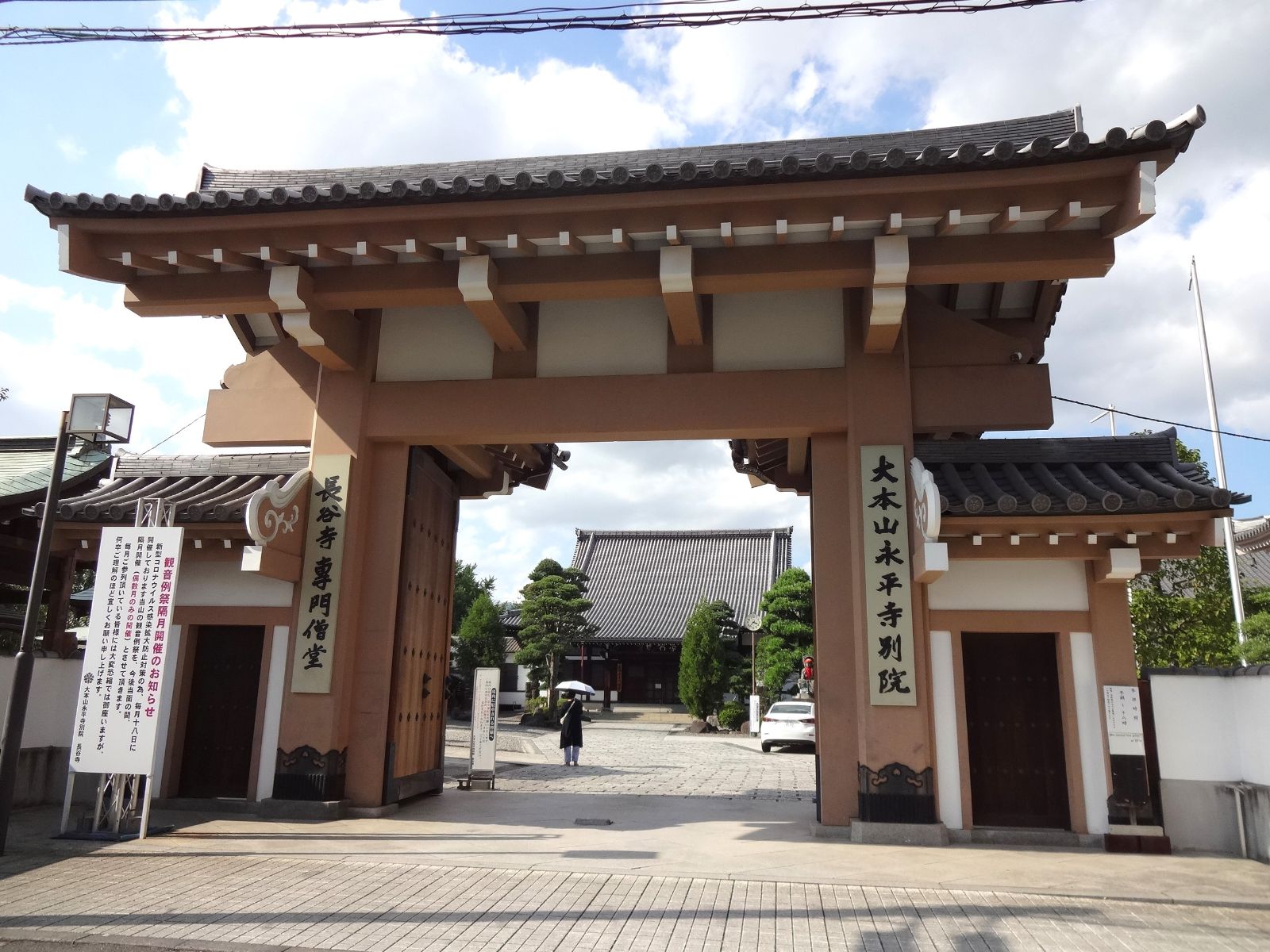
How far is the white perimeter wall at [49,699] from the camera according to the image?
9.16 metres

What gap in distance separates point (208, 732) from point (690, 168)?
7.55 m

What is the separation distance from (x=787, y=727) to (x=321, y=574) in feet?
53.1

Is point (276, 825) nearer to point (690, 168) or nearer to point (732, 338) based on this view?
point (732, 338)

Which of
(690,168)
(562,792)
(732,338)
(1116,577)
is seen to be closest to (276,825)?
(562,792)

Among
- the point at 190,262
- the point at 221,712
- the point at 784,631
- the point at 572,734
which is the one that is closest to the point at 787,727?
the point at 784,631

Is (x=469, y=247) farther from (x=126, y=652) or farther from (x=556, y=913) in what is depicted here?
(x=556, y=913)

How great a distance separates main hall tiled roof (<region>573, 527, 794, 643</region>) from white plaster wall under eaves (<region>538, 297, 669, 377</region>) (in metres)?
30.0

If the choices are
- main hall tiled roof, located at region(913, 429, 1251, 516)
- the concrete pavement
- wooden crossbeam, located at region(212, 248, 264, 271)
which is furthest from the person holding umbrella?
wooden crossbeam, located at region(212, 248, 264, 271)

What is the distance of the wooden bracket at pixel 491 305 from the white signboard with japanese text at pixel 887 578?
3731 mm

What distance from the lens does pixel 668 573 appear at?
43.8 meters

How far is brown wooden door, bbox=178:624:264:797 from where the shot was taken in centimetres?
907

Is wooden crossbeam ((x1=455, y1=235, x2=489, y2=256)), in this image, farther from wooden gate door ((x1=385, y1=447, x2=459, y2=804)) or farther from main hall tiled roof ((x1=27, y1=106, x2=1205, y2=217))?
wooden gate door ((x1=385, y1=447, x2=459, y2=804))

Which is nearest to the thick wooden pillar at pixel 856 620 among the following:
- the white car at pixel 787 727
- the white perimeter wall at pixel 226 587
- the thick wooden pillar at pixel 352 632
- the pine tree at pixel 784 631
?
the thick wooden pillar at pixel 352 632

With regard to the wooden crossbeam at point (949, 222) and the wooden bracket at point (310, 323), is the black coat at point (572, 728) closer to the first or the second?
the wooden bracket at point (310, 323)
